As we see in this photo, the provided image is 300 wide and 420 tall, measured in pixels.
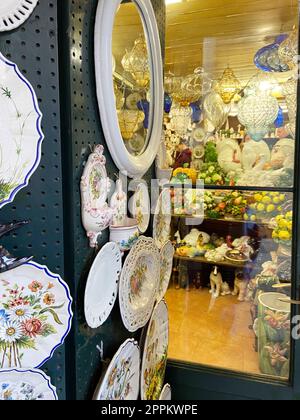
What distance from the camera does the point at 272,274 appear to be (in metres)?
1.65

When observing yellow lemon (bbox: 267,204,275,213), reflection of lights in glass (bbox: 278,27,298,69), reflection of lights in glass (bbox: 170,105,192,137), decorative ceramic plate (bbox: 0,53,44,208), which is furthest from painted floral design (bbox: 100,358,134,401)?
reflection of lights in glass (bbox: 278,27,298,69)

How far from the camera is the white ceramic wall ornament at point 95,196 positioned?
2.82ft

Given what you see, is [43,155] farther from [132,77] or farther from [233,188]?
[233,188]

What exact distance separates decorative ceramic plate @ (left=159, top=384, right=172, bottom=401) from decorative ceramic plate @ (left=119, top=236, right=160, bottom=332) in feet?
1.67

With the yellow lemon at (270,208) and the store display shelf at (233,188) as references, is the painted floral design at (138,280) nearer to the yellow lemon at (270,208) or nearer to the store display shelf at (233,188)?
the store display shelf at (233,188)

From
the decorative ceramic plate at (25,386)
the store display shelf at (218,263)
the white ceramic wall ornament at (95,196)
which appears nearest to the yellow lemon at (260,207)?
the store display shelf at (218,263)

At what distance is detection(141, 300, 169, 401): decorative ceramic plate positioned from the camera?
1291 mm

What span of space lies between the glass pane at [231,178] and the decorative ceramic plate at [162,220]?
16cm

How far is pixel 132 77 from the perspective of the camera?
3.95 feet

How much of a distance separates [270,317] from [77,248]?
3.96 feet

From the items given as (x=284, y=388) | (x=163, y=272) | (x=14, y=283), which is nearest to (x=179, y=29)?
(x=163, y=272)

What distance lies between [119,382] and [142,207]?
611mm

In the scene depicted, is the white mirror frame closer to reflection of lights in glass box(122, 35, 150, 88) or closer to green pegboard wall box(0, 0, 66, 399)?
reflection of lights in glass box(122, 35, 150, 88)

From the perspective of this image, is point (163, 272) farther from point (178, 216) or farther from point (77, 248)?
point (77, 248)
